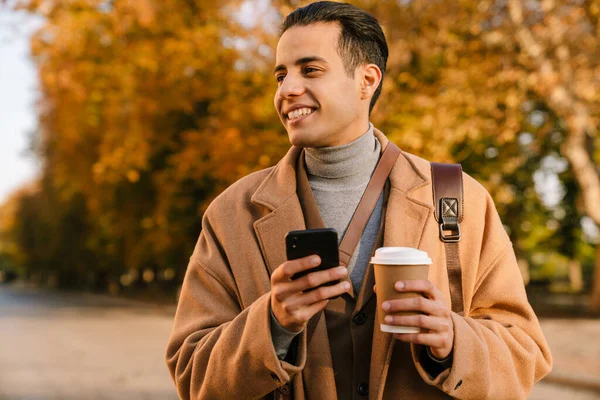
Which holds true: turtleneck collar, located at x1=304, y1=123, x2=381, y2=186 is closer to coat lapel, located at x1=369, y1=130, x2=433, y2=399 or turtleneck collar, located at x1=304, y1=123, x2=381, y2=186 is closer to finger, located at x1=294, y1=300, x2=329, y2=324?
coat lapel, located at x1=369, y1=130, x2=433, y2=399

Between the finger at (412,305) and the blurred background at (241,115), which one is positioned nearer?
the finger at (412,305)

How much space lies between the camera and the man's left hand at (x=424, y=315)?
1.73 meters

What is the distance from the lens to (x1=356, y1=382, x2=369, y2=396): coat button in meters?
2.03

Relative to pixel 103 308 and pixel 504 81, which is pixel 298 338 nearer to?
pixel 504 81

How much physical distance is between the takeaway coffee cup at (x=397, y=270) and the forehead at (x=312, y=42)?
0.64m

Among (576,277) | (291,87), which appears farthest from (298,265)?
(576,277)

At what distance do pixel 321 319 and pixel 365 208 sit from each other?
35 centimetres

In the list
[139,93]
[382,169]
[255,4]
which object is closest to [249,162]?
[255,4]

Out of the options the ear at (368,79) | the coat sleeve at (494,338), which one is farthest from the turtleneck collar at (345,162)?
the coat sleeve at (494,338)

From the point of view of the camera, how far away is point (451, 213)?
218 centimetres

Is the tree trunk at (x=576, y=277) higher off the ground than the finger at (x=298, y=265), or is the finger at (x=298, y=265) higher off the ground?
the finger at (x=298, y=265)

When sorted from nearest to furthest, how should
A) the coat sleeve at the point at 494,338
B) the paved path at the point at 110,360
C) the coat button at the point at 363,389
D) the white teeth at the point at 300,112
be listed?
the coat sleeve at the point at 494,338 < the coat button at the point at 363,389 < the white teeth at the point at 300,112 < the paved path at the point at 110,360

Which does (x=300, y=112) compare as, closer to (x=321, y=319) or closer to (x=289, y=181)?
(x=289, y=181)

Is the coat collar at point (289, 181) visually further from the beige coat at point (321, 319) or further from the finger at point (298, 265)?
the finger at point (298, 265)
